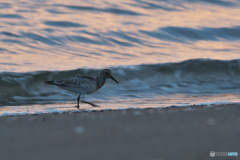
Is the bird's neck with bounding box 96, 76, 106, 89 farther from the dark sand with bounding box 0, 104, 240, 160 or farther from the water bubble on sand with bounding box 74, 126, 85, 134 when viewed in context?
the water bubble on sand with bounding box 74, 126, 85, 134

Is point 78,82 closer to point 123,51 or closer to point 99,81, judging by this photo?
point 99,81

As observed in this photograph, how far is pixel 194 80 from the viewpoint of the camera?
332 inches

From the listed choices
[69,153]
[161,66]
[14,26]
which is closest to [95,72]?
[161,66]

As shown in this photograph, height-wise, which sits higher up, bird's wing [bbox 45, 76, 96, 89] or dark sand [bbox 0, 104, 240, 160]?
bird's wing [bbox 45, 76, 96, 89]

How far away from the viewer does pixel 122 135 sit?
12.8 feet

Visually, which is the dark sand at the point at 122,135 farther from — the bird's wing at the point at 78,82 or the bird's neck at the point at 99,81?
the bird's neck at the point at 99,81

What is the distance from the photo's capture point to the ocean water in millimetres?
6750

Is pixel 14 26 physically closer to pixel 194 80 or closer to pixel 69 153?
pixel 194 80

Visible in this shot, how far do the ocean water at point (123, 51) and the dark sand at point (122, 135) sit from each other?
2.93 feet

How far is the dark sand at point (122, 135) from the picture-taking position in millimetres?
3352

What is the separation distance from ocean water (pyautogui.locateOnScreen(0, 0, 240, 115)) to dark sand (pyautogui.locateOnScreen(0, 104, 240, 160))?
35.1 inches

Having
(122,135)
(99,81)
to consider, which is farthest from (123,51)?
(122,135)

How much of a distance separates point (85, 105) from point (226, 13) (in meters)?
10.5

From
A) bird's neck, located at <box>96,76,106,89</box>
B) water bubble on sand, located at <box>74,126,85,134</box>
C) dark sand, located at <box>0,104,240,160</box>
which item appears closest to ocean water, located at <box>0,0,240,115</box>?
bird's neck, located at <box>96,76,106,89</box>
